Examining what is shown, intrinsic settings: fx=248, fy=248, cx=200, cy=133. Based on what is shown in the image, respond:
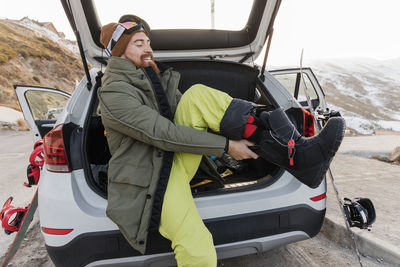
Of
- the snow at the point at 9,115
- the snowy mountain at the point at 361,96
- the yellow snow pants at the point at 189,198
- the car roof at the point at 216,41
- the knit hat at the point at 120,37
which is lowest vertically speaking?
the snowy mountain at the point at 361,96

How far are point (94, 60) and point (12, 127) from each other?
1334cm

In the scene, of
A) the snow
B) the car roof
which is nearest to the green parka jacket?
the car roof

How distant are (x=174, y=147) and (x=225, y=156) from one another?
1.28 metres

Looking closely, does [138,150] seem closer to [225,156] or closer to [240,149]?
[240,149]

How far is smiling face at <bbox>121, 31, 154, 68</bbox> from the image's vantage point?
5.20 ft

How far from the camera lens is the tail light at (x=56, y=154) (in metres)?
1.41

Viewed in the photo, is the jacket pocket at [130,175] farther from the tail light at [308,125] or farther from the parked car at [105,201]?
the tail light at [308,125]

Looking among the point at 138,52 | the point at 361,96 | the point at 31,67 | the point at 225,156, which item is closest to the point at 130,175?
the point at 138,52

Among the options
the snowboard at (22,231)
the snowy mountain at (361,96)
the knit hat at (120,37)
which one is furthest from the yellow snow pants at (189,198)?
the snowy mountain at (361,96)

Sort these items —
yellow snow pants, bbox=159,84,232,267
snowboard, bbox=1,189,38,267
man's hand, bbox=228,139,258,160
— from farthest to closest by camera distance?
1. snowboard, bbox=1,189,38,267
2. man's hand, bbox=228,139,258,160
3. yellow snow pants, bbox=159,84,232,267

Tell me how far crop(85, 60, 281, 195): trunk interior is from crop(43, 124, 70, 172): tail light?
1.45 ft

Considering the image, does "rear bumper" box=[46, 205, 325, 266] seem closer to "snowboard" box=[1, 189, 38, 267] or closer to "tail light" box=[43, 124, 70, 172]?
"tail light" box=[43, 124, 70, 172]

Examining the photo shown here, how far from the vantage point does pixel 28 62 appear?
98.6ft

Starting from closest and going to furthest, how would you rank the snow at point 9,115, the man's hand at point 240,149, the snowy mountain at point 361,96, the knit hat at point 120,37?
the man's hand at point 240,149 → the knit hat at point 120,37 → the snow at point 9,115 → the snowy mountain at point 361,96
